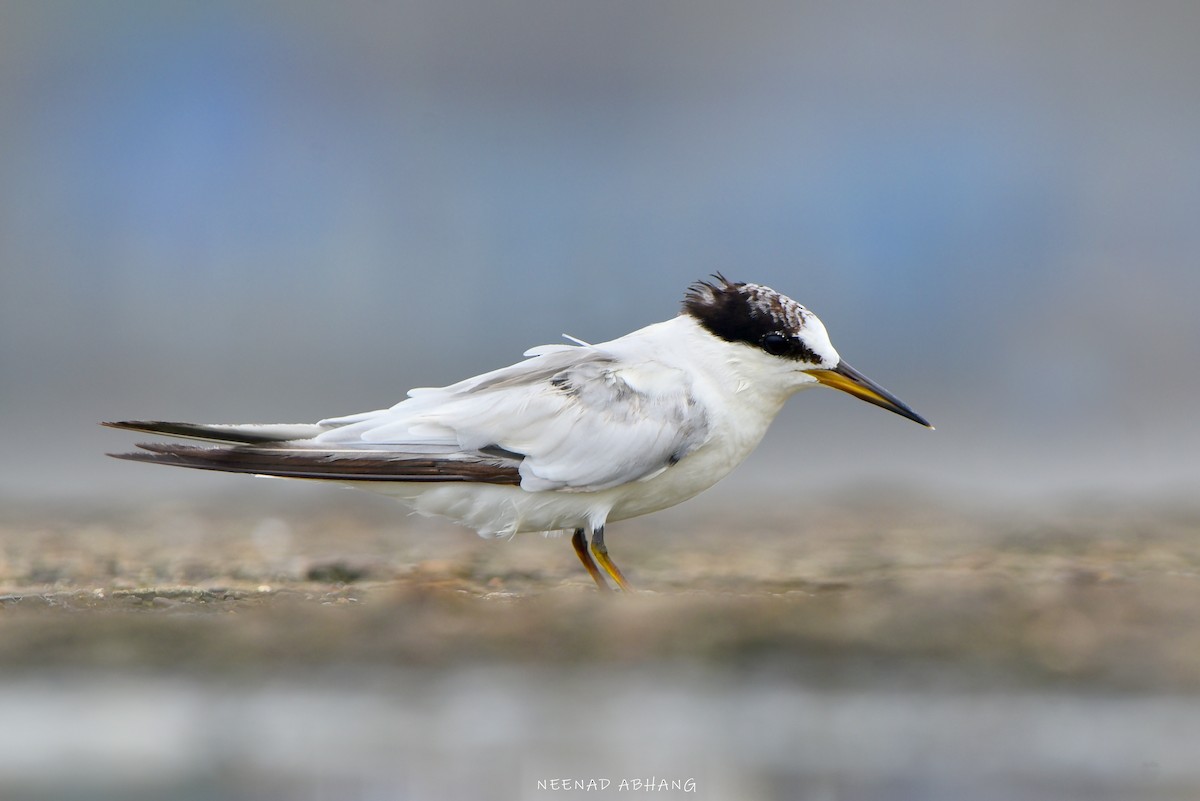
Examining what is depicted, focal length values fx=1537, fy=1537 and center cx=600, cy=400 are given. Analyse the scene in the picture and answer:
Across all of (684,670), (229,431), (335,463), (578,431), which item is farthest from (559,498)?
(684,670)

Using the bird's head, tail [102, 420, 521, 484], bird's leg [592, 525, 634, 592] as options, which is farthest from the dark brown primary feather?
the bird's head

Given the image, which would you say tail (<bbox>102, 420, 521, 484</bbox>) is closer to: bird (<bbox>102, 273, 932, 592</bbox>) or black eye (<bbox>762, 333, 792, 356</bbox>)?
bird (<bbox>102, 273, 932, 592</bbox>)

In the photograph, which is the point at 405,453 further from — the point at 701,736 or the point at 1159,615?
the point at 1159,615

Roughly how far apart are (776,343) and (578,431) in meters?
0.65

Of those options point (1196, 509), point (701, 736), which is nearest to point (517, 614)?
point (701, 736)

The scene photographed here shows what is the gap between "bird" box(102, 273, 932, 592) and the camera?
4051 millimetres

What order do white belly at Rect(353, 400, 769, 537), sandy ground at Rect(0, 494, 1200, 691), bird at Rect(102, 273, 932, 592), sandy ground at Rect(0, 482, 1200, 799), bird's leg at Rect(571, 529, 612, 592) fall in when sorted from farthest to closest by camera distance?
bird's leg at Rect(571, 529, 612, 592), white belly at Rect(353, 400, 769, 537), bird at Rect(102, 273, 932, 592), sandy ground at Rect(0, 494, 1200, 691), sandy ground at Rect(0, 482, 1200, 799)

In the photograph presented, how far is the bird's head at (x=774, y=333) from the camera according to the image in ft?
14.4

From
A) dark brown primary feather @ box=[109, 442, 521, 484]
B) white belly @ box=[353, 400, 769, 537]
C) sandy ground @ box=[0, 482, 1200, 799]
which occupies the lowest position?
sandy ground @ box=[0, 482, 1200, 799]

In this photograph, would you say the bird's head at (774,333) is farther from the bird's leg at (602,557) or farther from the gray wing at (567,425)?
the bird's leg at (602,557)

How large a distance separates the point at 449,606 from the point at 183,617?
56 centimetres

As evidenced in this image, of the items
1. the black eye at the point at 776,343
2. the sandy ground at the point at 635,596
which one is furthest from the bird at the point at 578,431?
the sandy ground at the point at 635,596

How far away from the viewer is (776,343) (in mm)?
4387

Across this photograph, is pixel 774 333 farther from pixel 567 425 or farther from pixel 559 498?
pixel 559 498
